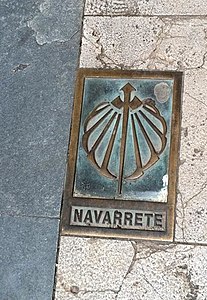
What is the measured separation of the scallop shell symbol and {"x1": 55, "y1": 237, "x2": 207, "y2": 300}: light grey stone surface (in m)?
0.23

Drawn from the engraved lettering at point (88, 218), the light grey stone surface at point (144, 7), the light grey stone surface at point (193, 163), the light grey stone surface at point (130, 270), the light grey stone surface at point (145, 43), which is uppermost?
the light grey stone surface at point (144, 7)

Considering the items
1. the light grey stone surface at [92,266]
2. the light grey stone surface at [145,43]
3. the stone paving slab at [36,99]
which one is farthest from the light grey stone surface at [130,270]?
the light grey stone surface at [145,43]

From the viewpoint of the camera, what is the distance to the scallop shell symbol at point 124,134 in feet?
7.36

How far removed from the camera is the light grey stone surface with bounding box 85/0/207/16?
7.82 feet

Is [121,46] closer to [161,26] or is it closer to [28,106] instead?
[161,26]

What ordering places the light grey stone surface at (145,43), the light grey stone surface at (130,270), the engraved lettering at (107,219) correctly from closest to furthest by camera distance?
1. the light grey stone surface at (130,270)
2. the engraved lettering at (107,219)
3. the light grey stone surface at (145,43)

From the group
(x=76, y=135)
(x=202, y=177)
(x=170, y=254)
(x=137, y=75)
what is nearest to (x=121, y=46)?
(x=137, y=75)

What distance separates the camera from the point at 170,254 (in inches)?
83.7

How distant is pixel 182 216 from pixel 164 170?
0.18m

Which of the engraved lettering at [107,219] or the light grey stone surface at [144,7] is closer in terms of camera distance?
the engraved lettering at [107,219]

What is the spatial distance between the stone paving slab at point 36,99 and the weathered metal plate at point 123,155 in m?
0.05

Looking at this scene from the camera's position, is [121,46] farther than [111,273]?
Yes

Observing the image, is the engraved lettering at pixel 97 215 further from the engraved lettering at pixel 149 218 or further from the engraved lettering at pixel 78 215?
the engraved lettering at pixel 149 218

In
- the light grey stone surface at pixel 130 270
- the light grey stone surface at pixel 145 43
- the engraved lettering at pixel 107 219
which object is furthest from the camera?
the light grey stone surface at pixel 145 43
